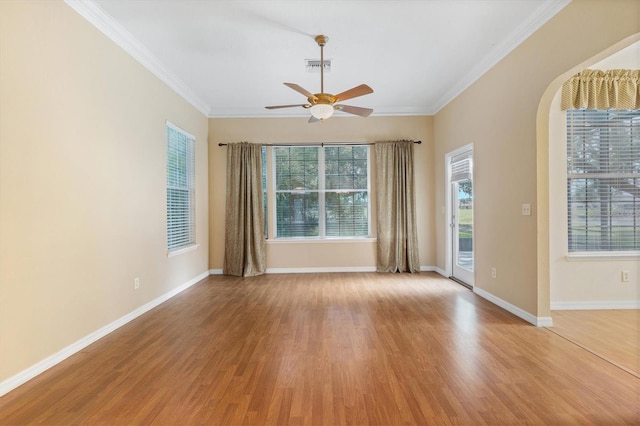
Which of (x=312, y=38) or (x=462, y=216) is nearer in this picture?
(x=312, y=38)

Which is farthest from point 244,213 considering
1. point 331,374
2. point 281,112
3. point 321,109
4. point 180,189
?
point 331,374

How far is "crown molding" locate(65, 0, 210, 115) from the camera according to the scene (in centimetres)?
275

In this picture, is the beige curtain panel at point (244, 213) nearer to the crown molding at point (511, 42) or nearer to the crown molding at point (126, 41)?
the crown molding at point (126, 41)

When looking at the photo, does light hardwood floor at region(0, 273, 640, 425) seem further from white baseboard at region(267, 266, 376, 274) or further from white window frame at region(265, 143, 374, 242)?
white window frame at region(265, 143, 374, 242)

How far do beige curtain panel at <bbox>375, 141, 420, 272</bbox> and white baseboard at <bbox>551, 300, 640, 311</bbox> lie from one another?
2344 millimetres

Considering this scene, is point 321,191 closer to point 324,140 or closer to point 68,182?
point 324,140

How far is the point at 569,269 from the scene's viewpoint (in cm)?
364

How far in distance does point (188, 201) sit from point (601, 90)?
555 centimetres

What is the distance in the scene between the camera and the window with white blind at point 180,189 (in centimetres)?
446

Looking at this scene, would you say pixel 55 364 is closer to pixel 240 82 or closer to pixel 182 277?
pixel 182 277

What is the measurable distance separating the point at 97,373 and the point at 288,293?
8.10 ft

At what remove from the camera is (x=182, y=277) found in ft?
15.4

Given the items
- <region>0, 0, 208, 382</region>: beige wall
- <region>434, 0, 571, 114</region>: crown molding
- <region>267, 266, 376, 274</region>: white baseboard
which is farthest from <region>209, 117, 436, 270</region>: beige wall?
<region>0, 0, 208, 382</region>: beige wall

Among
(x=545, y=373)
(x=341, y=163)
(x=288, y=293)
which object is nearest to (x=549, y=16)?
(x=545, y=373)
